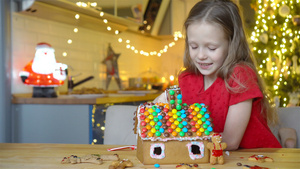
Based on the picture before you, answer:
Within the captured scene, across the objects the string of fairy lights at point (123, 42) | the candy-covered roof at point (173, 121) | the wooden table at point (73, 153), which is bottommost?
the wooden table at point (73, 153)

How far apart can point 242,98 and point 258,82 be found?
118mm

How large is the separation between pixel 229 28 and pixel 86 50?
92.6 inches

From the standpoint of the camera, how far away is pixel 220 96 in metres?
1.29

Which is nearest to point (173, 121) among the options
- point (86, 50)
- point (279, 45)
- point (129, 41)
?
point (86, 50)

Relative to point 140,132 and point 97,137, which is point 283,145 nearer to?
point 140,132

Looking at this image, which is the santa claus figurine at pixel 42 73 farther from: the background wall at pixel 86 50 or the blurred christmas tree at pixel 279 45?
the blurred christmas tree at pixel 279 45

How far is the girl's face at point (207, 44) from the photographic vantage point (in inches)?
43.5

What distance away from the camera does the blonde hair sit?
1.18 meters

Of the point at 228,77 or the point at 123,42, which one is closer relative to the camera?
the point at 228,77

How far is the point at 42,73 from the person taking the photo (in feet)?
8.41

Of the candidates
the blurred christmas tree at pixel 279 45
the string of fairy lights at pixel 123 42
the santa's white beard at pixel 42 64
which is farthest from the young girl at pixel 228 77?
the blurred christmas tree at pixel 279 45

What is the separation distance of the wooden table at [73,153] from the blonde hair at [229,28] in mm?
291

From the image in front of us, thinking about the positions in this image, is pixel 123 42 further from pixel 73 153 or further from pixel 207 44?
pixel 73 153

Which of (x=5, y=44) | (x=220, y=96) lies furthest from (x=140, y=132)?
(x=5, y=44)
